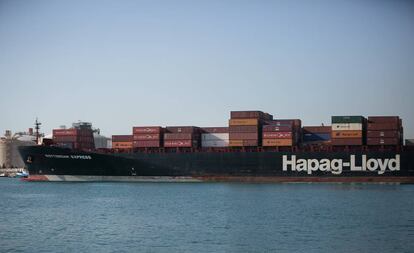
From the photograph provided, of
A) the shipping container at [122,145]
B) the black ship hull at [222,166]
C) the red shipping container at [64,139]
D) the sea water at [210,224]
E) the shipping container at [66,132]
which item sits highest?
the shipping container at [66,132]

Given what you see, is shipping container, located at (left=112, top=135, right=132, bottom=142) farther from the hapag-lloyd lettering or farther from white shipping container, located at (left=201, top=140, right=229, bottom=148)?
the hapag-lloyd lettering

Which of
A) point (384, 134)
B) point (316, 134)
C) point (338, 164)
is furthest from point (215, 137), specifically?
point (384, 134)

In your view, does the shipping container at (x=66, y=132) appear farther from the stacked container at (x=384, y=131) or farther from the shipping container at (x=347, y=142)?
the stacked container at (x=384, y=131)

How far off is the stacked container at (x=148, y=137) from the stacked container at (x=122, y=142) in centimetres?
162

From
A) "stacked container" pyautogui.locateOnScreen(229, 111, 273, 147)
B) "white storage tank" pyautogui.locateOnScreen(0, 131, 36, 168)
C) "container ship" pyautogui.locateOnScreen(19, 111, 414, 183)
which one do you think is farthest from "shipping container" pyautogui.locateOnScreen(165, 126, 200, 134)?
"white storage tank" pyautogui.locateOnScreen(0, 131, 36, 168)

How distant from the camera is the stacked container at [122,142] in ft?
228

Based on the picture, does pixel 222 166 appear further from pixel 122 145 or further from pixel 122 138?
pixel 122 138

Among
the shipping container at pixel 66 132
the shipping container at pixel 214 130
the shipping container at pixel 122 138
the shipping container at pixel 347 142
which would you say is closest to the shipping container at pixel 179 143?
the shipping container at pixel 214 130

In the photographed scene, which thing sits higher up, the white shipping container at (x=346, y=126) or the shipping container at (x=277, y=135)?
the white shipping container at (x=346, y=126)

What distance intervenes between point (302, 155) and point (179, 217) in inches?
1250

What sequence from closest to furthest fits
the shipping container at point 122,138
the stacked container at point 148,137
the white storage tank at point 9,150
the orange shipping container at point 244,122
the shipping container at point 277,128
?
the shipping container at point 277,128 → the orange shipping container at point 244,122 → the stacked container at point 148,137 → the shipping container at point 122,138 → the white storage tank at point 9,150

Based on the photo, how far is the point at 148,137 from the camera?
67.7 m

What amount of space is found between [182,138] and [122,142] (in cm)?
799

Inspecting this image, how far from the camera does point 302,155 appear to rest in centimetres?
6353
